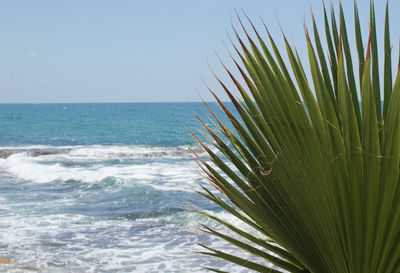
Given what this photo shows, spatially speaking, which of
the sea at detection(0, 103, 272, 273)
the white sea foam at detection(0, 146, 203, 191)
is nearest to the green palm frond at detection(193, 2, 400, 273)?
the sea at detection(0, 103, 272, 273)

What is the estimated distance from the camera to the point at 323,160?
1.41 meters

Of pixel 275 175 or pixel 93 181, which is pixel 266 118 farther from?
pixel 93 181

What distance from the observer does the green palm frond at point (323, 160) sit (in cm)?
134

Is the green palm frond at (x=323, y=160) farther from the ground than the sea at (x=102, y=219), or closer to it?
farther from the ground

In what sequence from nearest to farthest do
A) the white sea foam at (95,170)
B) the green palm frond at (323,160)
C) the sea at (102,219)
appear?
the green palm frond at (323,160) < the sea at (102,219) < the white sea foam at (95,170)

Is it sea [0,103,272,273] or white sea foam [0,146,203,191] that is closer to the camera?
sea [0,103,272,273]

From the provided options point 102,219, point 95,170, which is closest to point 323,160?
point 102,219

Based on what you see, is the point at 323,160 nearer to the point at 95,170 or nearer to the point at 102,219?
the point at 102,219

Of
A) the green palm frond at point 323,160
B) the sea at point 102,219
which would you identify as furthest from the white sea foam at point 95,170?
the green palm frond at point 323,160

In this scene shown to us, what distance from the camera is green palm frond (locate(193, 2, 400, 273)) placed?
1.34 meters

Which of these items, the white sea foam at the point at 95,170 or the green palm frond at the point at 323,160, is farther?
the white sea foam at the point at 95,170

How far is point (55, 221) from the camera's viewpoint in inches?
448

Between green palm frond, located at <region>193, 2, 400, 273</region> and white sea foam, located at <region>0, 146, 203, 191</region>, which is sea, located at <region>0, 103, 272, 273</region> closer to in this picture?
white sea foam, located at <region>0, 146, 203, 191</region>

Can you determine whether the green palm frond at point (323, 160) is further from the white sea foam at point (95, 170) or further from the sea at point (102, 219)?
the white sea foam at point (95, 170)
